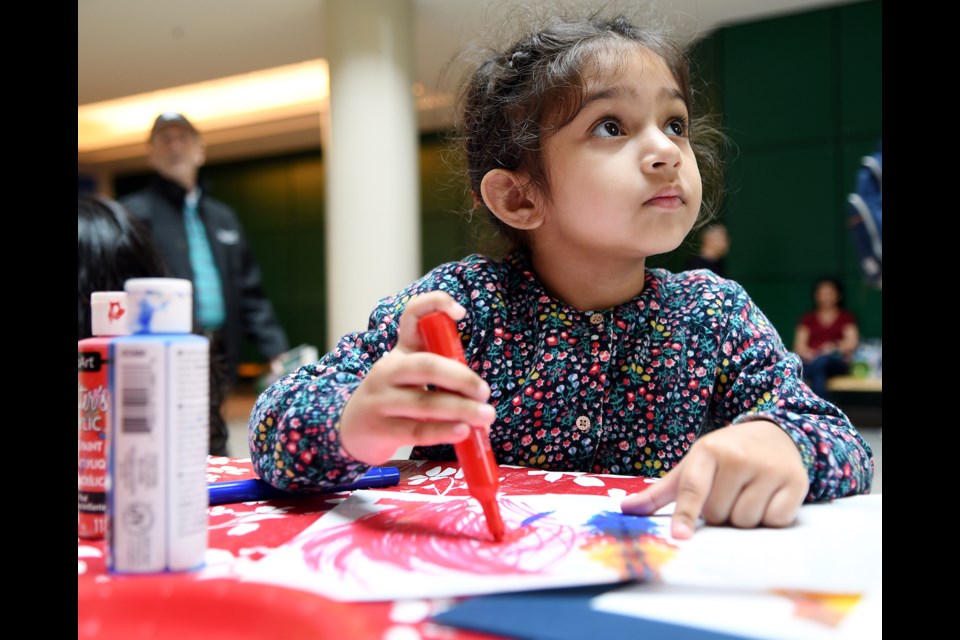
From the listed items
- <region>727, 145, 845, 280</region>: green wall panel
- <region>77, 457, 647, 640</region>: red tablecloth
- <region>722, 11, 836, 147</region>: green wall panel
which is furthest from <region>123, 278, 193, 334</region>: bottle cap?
<region>727, 145, 845, 280</region>: green wall panel

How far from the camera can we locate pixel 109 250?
120 centimetres

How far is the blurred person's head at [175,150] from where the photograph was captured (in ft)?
9.85

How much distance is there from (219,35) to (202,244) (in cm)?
258

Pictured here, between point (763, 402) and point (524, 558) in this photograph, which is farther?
point (763, 402)

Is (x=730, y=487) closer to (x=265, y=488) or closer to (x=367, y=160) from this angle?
(x=265, y=488)

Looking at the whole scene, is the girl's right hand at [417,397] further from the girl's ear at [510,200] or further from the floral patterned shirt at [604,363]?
the girl's ear at [510,200]

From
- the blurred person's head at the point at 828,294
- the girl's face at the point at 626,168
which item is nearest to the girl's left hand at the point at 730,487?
the girl's face at the point at 626,168

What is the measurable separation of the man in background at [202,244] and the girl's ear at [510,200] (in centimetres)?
193

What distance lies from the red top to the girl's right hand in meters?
4.66

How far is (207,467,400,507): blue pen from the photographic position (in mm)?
667

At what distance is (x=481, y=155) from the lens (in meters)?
1.09
